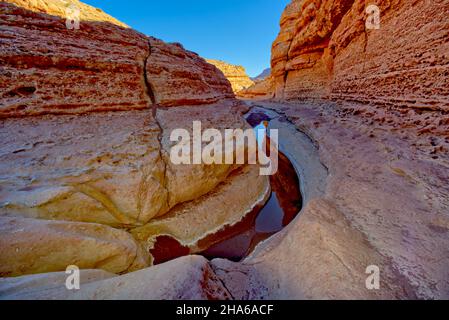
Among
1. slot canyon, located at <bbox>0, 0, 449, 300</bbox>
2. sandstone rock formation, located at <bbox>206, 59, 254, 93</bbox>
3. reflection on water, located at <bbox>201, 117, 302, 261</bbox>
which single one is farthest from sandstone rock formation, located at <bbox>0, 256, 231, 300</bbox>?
sandstone rock formation, located at <bbox>206, 59, 254, 93</bbox>

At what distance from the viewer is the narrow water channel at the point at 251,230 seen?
350cm

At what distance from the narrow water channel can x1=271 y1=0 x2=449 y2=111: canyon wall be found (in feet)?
11.1

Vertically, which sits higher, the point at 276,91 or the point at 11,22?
the point at 276,91

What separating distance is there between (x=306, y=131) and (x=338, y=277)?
6.63 metres

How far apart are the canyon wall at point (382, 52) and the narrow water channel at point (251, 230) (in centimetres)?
337

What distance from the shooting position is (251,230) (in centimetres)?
413

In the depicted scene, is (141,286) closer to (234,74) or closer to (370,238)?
(370,238)

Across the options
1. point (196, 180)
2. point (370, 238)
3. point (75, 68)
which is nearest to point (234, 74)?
point (75, 68)

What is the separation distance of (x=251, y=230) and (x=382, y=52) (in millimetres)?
6272

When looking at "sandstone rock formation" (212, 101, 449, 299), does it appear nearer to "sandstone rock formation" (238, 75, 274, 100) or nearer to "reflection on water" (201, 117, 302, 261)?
"reflection on water" (201, 117, 302, 261)

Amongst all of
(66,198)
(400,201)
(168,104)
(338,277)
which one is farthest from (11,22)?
(400,201)
